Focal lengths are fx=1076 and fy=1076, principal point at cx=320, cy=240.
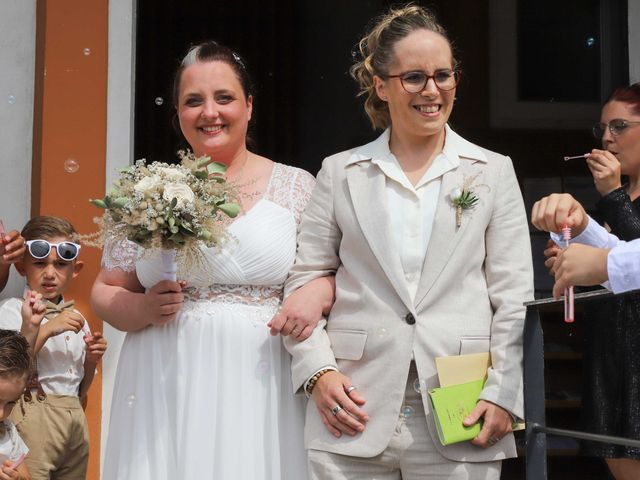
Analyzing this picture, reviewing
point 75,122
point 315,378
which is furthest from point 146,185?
point 75,122

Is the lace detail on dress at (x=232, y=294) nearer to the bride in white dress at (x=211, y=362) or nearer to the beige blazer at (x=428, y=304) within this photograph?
the bride in white dress at (x=211, y=362)

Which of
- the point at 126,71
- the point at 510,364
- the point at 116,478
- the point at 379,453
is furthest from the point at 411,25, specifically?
the point at 126,71

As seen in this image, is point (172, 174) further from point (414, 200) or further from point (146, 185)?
point (414, 200)

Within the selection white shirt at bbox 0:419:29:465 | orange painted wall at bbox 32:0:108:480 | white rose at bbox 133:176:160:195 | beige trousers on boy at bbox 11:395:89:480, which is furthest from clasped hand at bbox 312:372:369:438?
orange painted wall at bbox 32:0:108:480

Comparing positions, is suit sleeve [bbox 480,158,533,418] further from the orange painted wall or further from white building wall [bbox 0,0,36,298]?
white building wall [bbox 0,0,36,298]

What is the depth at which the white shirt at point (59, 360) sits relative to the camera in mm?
4621

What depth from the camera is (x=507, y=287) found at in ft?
11.1

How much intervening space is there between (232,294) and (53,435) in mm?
1209

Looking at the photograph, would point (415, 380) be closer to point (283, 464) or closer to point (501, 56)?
point (283, 464)

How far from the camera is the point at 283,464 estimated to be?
3.81 metres

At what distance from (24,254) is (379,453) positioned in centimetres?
218

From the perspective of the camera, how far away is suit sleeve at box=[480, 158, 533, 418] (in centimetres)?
326

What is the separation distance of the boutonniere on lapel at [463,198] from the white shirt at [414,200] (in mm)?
76

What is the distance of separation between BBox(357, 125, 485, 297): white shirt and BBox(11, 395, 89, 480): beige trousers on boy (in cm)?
190
